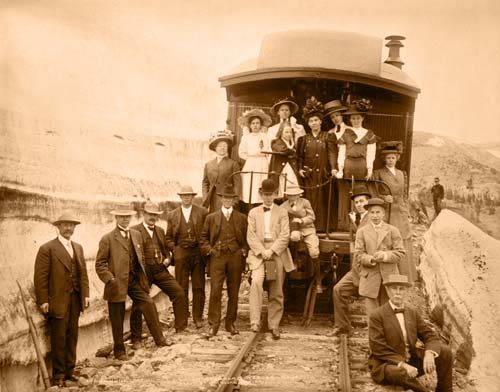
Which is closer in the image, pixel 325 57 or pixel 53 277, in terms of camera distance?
pixel 53 277

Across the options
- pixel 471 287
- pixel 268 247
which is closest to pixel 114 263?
pixel 268 247

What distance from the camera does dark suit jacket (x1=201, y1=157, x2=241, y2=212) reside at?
25.7 ft

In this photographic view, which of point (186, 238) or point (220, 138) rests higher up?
point (220, 138)

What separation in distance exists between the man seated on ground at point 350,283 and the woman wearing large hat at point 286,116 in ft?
3.89

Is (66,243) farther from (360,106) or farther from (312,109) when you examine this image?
(360,106)

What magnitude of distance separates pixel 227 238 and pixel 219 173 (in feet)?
3.75

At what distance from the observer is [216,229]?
23.0 feet

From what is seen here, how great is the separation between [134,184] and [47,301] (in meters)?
3.49

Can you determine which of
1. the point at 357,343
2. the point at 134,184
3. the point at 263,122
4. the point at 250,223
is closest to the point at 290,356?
the point at 357,343

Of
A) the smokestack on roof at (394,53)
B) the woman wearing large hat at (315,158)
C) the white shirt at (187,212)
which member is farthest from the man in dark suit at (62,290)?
the smokestack on roof at (394,53)

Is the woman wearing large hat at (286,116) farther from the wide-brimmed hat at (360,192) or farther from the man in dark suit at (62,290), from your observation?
the man in dark suit at (62,290)

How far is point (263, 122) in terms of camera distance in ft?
25.7

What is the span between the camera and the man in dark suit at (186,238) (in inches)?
→ 289

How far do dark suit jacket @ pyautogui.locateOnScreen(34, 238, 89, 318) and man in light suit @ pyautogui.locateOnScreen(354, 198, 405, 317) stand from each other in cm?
293
